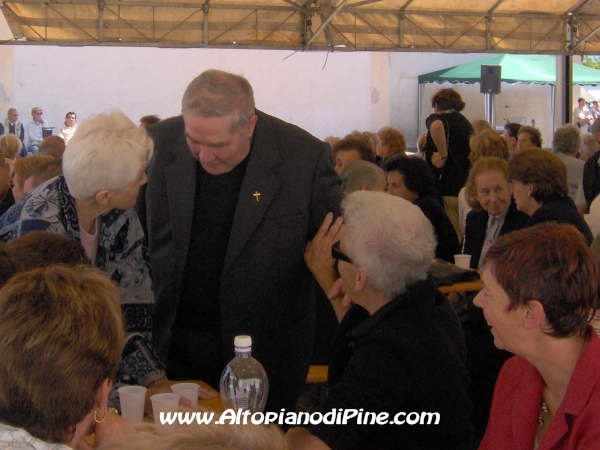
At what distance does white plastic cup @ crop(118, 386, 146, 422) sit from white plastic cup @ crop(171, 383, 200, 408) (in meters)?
0.12

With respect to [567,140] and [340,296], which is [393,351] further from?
[567,140]

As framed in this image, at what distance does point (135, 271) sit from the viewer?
2.43 m

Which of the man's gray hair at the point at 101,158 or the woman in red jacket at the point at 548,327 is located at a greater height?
the man's gray hair at the point at 101,158

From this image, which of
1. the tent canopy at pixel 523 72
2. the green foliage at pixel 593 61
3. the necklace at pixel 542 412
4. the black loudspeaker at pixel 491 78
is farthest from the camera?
the green foliage at pixel 593 61

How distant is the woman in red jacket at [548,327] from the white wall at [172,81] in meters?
15.2

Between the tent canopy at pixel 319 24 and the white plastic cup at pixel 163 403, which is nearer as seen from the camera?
the white plastic cup at pixel 163 403

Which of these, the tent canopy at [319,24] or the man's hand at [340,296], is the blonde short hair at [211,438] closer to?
the man's hand at [340,296]

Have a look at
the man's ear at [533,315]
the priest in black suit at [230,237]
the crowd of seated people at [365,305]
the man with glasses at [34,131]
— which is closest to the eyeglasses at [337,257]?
the crowd of seated people at [365,305]

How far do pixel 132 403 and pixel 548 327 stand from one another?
1.09 m

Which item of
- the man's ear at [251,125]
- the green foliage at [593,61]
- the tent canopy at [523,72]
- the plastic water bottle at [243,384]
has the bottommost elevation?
the plastic water bottle at [243,384]

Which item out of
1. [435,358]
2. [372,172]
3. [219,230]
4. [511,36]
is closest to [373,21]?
[511,36]

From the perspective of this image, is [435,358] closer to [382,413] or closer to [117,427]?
[382,413]

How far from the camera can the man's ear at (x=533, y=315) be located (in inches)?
70.9

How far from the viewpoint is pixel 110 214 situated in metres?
2.44
